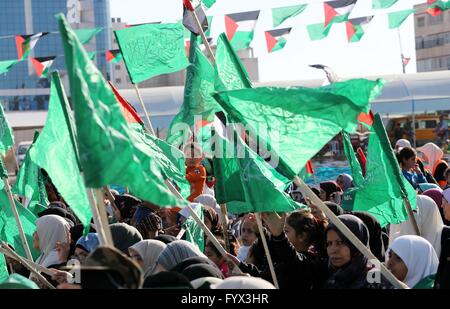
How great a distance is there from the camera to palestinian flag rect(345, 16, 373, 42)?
49.1 ft

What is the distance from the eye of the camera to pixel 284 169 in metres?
4.94

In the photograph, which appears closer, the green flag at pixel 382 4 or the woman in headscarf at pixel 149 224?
the woman in headscarf at pixel 149 224

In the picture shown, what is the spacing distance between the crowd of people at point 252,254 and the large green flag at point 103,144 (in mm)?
272

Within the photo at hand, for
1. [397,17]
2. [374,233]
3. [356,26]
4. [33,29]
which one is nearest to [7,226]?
[374,233]

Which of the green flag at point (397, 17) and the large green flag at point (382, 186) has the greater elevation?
the green flag at point (397, 17)

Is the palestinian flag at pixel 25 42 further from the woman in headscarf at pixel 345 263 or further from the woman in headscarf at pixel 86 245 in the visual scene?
the woman in headscarf at pixel 345 263

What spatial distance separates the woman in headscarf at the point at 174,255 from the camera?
503cm

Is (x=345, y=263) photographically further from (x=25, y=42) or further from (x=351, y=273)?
(x=25, y=42)

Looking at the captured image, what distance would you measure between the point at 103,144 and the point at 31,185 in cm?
635

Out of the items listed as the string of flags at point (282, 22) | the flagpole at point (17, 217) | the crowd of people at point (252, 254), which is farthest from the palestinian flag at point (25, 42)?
the flagpole at point (17, 217)

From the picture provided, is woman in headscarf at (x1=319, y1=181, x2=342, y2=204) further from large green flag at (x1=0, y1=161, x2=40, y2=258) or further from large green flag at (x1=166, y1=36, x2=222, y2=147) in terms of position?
large green flag at (x1=0, y1=161, x2=40, y2=258)

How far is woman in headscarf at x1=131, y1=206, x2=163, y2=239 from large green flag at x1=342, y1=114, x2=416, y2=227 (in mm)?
1420

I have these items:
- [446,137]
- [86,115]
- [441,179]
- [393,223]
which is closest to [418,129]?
[446,137]

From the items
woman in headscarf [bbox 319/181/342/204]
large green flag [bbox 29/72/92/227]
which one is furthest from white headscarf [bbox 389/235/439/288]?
woman in headscarf [bbox 319/181/342/204]
